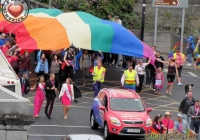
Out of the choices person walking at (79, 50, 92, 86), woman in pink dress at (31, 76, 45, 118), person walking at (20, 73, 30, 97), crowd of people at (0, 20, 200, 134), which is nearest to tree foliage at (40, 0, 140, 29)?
crowd of people at (0, 20, 200, 134)

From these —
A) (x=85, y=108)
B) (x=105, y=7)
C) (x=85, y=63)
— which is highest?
(x=105, y=7)

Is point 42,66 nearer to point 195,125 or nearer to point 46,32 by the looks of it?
point 46,32

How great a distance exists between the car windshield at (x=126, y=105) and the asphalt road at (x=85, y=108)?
3.61 ft

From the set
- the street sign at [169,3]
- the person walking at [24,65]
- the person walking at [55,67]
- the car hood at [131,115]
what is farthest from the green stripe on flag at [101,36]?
the car hood at [131,115]

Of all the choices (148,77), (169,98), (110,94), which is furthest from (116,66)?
(110,94)

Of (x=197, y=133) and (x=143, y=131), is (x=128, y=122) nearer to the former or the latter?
(x=143, y=131)

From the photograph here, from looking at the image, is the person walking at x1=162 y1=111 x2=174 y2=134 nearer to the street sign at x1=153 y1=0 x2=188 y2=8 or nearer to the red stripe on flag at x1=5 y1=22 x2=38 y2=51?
the red stripe on flag at x1=5 y1=22 x2=38 y2=51

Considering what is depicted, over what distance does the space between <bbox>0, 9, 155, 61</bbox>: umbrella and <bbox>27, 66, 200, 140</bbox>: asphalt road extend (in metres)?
1.98

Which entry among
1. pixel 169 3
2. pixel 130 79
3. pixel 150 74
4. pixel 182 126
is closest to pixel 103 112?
pixel 182 126

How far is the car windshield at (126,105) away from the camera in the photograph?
70.1ft

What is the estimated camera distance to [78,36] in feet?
97.6

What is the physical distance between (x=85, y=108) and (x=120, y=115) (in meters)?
5.03

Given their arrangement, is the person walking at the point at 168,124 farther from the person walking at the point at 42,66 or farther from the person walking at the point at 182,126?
the person walking at the point at 42,66

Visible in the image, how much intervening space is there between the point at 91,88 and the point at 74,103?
10.9 feet
